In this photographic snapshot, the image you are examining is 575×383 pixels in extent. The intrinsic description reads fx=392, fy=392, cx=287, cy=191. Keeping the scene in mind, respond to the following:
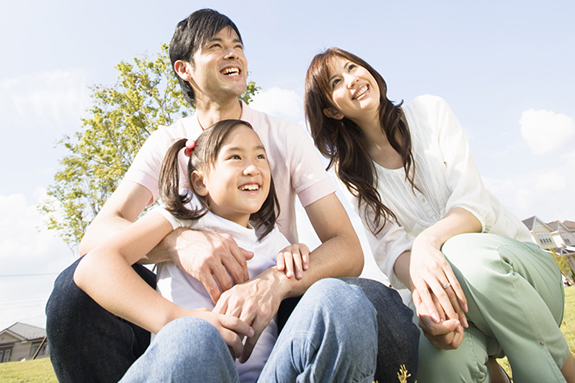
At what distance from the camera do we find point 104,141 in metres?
13.7

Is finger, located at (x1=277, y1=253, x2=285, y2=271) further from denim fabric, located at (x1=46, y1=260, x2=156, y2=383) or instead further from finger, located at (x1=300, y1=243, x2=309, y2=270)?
denim fabric, located at (x1=46, y1=260, x2=156, y2=383)

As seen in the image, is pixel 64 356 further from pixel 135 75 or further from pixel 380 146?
pixel 135 75

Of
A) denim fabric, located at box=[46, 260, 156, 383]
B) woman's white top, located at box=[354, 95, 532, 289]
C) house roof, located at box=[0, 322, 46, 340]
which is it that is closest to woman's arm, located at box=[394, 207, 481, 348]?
woman's white top, located at box=[354, 95, 532, 289]

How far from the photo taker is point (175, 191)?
7.45 ft

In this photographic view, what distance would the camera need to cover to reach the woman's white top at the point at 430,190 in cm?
260

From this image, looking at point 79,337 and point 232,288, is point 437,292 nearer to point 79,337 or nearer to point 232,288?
point 232,288

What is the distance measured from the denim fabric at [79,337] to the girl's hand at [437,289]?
1.52 metres

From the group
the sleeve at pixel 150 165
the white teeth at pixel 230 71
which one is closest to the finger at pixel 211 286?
the sleeve at pixel 150 165

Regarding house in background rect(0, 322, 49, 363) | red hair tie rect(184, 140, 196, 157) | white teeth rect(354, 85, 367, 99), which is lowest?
house in background rect(0, 322, 49, 363)

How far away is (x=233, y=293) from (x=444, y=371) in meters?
1.11

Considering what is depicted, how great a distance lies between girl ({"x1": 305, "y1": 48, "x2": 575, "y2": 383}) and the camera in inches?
72.4

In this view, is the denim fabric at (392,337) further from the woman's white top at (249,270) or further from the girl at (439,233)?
the woman's white top at (249,270)

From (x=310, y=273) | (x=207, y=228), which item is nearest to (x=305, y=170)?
(x=207, y=228)

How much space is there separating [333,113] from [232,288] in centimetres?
208
